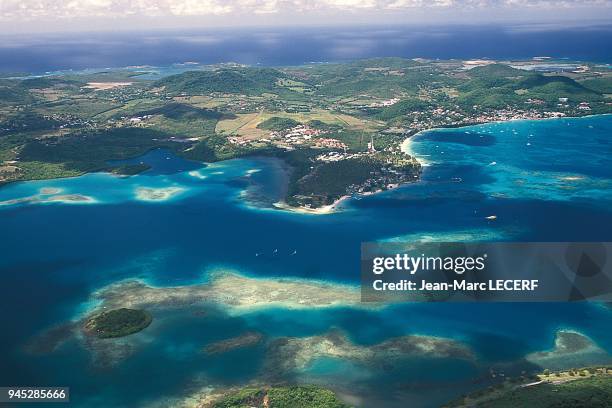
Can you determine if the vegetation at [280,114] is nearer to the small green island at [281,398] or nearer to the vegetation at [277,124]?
the vegetation at [277,124]

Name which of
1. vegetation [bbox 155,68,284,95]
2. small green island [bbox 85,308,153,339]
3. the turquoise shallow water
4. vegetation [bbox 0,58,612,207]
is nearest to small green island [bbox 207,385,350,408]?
the turquoise shallow water

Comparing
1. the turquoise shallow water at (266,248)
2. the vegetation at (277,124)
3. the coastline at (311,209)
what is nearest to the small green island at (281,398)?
the turquoise shallow water at (266,248)

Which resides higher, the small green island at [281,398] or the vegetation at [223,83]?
the vegetation at [223,83]

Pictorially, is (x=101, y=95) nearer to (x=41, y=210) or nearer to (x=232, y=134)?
(x=232, y=134)

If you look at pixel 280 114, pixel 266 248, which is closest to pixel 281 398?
pixel 266 248

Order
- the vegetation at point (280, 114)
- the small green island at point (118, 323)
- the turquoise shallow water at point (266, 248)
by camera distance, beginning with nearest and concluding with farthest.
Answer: the turquoise shallow water at point (266, 248) < the small green island at point (118, 323) < the vegetation at point (280, 114)

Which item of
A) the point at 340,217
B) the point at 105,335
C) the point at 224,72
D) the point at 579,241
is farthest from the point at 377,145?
the point at 224,72

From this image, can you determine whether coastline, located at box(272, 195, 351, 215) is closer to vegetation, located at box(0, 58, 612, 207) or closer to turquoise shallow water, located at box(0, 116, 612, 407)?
vegetation, located at box(0, 58, 612, 207)
